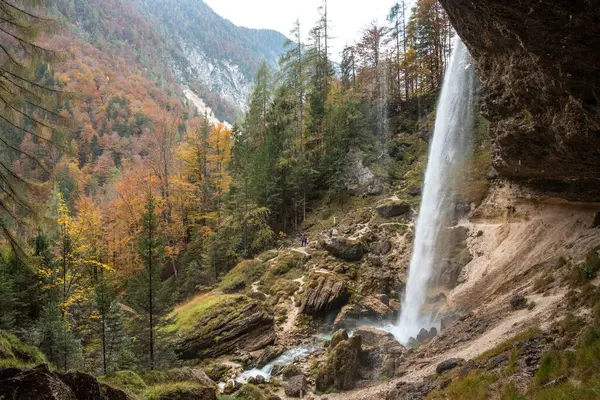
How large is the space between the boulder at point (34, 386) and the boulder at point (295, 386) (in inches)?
410

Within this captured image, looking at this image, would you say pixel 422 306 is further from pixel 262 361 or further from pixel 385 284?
pixel 262 361

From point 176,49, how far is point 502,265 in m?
169

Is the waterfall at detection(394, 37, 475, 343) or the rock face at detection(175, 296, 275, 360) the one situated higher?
the waterfall at detection(394, 37, 475, 343)

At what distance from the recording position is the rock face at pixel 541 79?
19.7 ft

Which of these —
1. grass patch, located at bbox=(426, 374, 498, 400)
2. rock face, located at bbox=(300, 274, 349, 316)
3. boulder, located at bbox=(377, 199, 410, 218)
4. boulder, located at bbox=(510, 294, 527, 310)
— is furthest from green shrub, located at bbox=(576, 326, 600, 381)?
boulder, located at bbox=(377, 199, 410, 218)

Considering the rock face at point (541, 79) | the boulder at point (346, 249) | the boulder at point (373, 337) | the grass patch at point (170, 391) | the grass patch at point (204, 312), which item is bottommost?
the grass patch at point (204, 312)

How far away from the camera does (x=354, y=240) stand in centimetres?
2381

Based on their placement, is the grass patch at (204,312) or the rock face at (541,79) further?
the grass patch at (204,312)

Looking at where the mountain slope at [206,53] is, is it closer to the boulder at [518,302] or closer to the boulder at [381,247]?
the boulder at [381,247]

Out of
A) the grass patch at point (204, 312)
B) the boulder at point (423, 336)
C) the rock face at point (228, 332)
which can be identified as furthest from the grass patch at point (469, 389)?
the grass patch at point (204, 312)

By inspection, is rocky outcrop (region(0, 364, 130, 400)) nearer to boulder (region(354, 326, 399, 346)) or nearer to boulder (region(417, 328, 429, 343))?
boulder (region(354, 326, 399, 346))

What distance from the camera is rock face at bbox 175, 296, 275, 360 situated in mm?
17672

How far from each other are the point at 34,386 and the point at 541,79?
10.3 metres

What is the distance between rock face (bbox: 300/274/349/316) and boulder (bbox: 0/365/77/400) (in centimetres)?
1644
